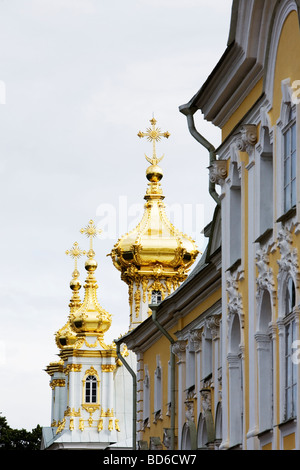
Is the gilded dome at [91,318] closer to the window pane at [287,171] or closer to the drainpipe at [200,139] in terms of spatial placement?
the drainpipe at [200,139]

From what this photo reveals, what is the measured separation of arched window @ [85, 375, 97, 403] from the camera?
2889 inches

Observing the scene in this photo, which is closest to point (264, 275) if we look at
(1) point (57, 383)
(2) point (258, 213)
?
(2) point (258, 213)

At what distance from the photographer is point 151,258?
6200 cm

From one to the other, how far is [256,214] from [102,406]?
55982mm

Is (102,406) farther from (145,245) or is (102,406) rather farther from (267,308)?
(267,308)

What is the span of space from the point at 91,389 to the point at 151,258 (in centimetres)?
1367

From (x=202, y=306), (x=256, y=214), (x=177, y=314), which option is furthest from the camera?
(x=177, y=314)

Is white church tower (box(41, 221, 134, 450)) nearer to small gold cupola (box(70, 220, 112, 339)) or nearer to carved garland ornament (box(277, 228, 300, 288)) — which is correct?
small gold cupola (box(70, 220, 112, 339))

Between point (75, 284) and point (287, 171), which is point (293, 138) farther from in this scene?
point (75, 284)

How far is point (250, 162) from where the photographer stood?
60.2 feet

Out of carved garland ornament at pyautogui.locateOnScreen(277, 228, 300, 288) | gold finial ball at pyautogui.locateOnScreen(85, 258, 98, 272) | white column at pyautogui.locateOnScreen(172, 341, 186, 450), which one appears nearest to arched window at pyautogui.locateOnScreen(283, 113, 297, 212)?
carved garland ornament at pyautogui.locateOnScreen(277, 228, 300, 288)

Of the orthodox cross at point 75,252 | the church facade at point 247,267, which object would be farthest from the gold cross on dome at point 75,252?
the church facade at point 247,267
